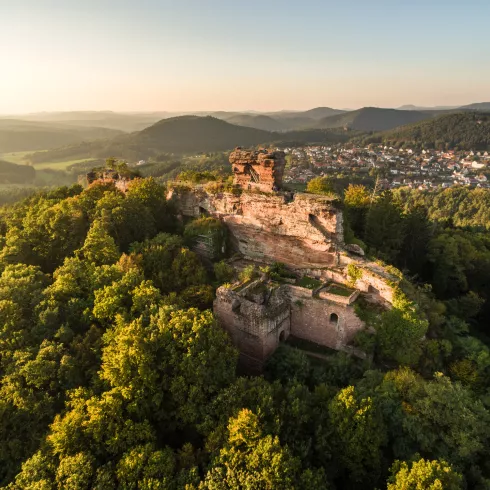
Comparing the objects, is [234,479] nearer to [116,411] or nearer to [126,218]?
[116,411]

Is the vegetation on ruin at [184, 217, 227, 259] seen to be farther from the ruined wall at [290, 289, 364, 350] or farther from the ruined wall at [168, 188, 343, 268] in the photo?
the ruined wall at [290, 289, 364, 350]

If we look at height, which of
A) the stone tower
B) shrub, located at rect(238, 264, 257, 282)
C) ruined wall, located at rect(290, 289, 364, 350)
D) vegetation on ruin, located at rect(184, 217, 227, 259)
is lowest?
ruined wall, located at rect(290, 289, 364, 350)

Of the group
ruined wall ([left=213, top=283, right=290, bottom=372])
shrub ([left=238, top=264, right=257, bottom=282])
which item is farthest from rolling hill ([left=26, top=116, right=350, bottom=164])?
ruined wall ([left=213, top=283, right=290, bottom=372])

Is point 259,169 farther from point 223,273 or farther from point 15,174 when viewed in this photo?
point 15,174

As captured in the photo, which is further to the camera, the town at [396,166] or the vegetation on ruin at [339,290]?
the town at [396,166]

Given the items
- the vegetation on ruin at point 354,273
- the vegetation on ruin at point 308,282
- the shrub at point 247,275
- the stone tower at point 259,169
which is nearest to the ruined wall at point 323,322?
the vegetation on ruin at point 308,282

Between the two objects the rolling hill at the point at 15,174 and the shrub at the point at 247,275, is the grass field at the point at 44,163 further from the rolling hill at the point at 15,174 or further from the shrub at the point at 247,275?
the shrub at the point at 247,275
